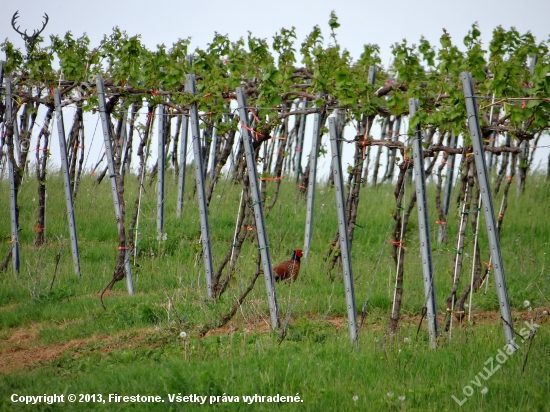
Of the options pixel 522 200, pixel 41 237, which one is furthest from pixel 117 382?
pixel 522 200

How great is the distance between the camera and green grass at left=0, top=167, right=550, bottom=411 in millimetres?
5566

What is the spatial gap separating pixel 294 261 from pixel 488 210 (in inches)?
159

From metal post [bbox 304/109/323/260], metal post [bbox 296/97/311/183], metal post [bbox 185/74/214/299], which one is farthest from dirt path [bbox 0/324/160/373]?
metal post [bbox 296/97/311/183]

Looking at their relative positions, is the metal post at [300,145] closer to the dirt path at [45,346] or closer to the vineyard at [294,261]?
the vineyard at [294,261]

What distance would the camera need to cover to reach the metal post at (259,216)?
7.44 metres

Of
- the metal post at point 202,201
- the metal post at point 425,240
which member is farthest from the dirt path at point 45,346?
the metal post at point 425,240

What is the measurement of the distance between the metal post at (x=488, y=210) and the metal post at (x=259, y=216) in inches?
89.6

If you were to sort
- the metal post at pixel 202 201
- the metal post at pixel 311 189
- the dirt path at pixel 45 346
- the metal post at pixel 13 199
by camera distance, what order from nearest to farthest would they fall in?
the dirt path at pixel 45 346, the metal post at pixel 202 201, the metal post at pixel 311 189, the metal post at pixel 13 199

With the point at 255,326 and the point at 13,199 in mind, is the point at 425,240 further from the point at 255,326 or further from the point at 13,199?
the point at 13,199

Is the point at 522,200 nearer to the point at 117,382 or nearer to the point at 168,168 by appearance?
the point at 168,168

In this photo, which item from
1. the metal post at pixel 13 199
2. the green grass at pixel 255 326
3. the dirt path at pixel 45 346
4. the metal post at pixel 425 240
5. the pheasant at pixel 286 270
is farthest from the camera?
the metal post at pixel 13 199

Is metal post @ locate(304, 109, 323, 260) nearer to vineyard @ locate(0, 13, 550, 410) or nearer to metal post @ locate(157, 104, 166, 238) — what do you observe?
vineyard @ locate(0, 13, 550, 410)

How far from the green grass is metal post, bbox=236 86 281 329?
0.25 metres

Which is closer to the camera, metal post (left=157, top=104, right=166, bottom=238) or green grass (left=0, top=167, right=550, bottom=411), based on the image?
green grass (left=0, top=167, right=550, bottom=411)
